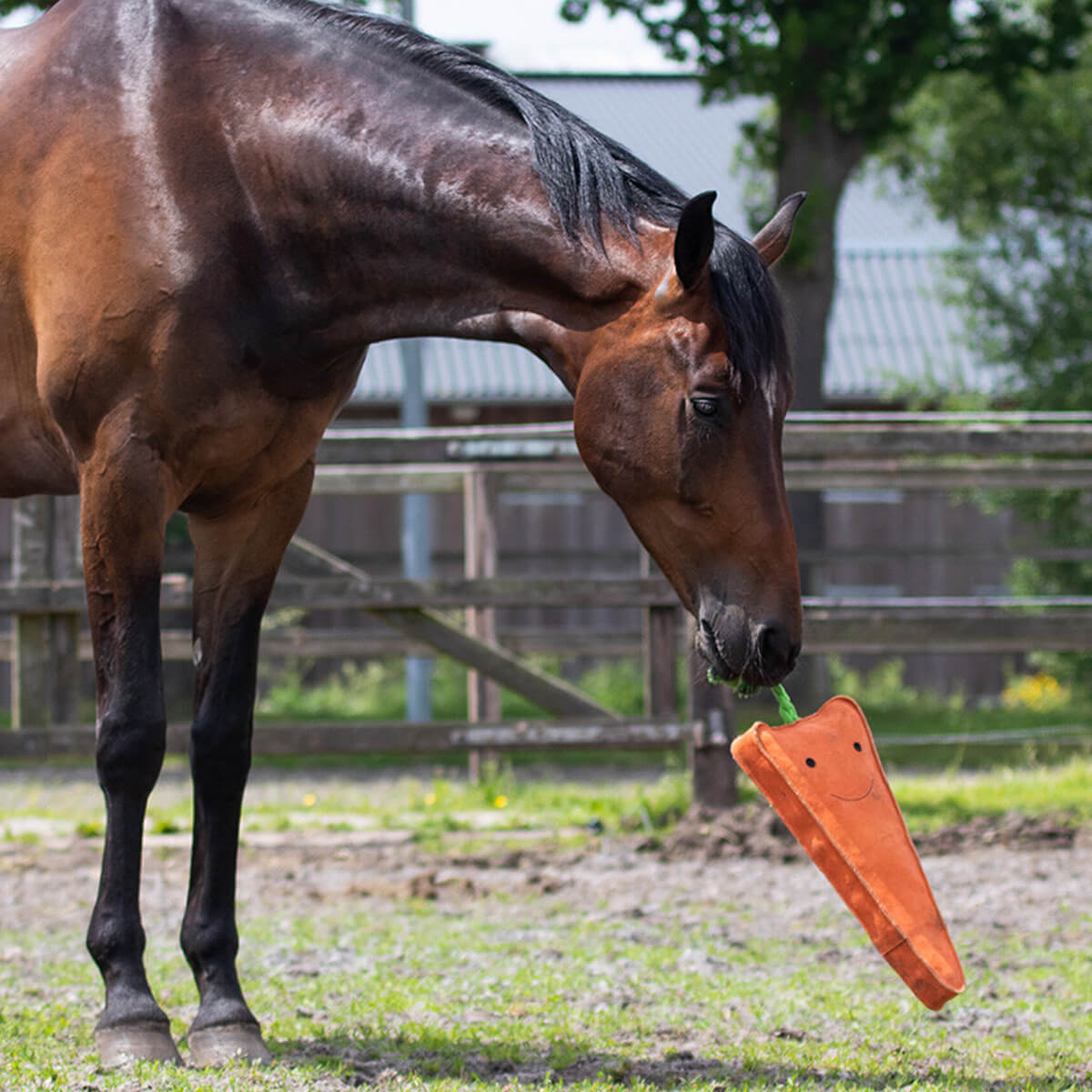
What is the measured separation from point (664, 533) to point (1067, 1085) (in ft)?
4.36

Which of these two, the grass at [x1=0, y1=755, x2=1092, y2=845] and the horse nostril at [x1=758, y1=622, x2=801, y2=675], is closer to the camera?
the horse nostril at [x1=758, y1=622, x2=801, y2=675]

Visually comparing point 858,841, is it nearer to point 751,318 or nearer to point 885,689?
point 751,318

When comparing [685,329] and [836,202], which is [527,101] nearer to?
[685,329]

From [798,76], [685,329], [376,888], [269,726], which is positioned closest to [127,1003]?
[685,329]

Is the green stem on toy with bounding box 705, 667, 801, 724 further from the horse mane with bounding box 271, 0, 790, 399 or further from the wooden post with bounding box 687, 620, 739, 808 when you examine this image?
the wooden post with bounding box 687, 620, 739, 808

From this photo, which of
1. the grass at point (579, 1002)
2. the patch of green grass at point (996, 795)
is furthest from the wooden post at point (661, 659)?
the grass at point (579, 1002)

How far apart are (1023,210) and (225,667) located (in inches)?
517

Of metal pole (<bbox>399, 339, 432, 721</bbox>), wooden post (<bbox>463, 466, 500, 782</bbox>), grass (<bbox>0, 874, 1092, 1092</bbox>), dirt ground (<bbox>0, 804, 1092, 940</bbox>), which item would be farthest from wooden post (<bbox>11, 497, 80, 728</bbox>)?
metal pole (<bbox>399, 339, 432, 721</bbox>)

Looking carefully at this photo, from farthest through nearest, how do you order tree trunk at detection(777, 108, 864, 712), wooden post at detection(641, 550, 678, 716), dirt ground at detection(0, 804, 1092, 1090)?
tree trunk at detection(777, 108, 864, 712) < wooden post at detection(641, 550, 678, 716) < dirt ground at detection(0, 804, 1092, 1090)

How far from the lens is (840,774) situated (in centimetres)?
279

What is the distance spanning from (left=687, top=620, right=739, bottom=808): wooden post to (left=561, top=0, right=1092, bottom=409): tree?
5.46m

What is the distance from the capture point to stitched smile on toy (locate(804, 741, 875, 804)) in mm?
2766

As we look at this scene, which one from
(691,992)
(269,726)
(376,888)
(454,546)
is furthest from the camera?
(454,546)

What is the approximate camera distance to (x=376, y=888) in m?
5.25
